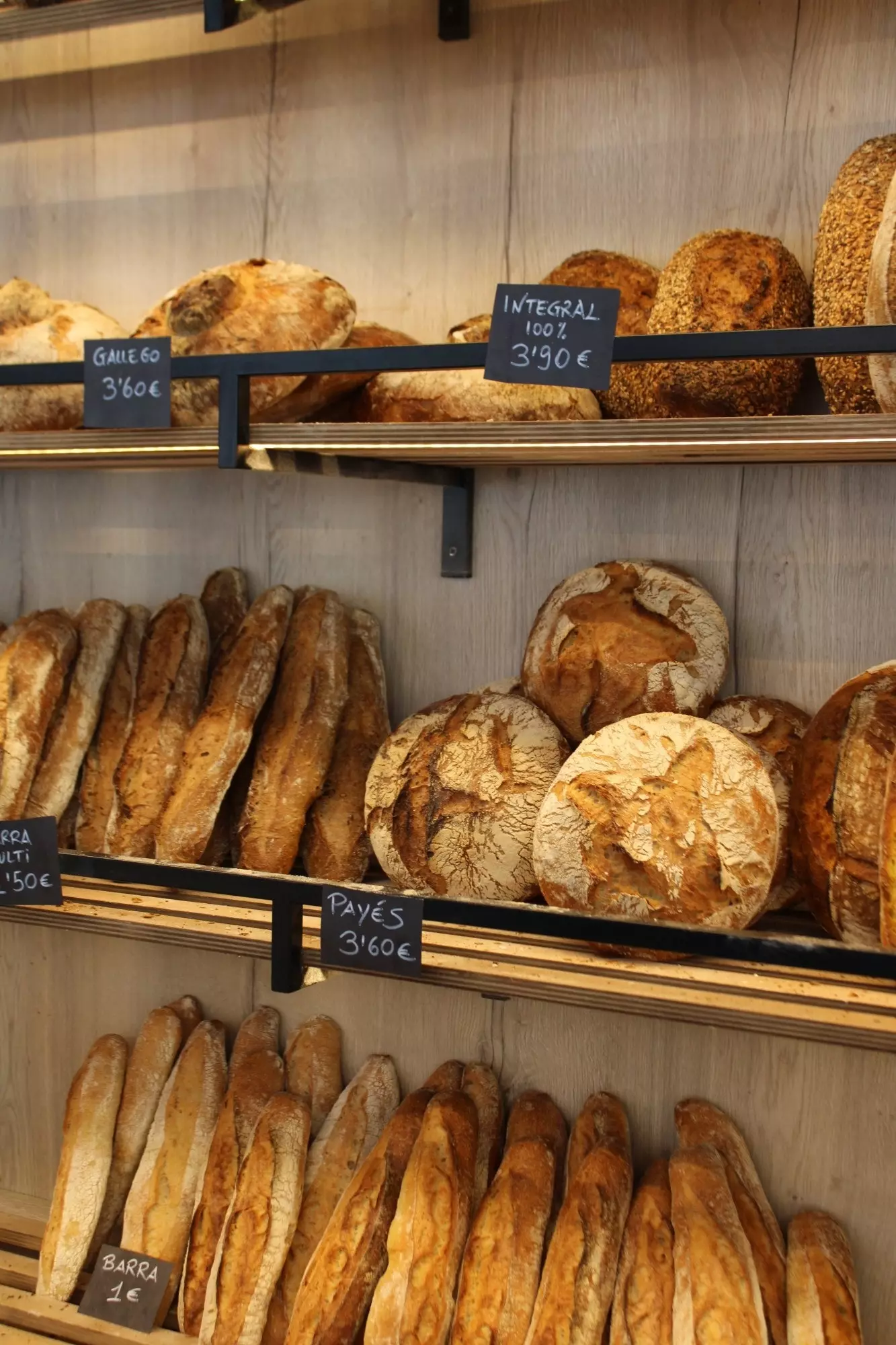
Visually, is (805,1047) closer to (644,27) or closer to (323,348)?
(323,348)

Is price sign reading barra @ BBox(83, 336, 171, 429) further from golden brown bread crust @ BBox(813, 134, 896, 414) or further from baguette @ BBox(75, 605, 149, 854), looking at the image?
golden brown bread crust @ BBox(813, 134, 896, 414)

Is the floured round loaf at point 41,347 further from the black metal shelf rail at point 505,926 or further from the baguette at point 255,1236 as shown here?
the baguette at point 255,1236

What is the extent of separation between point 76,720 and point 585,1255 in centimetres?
100

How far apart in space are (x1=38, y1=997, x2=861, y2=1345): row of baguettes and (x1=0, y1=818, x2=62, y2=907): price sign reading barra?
1.53ft

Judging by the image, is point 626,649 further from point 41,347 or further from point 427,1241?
point 41,347

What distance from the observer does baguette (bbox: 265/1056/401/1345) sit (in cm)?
166

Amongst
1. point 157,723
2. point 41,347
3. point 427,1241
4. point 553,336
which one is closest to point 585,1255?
point 427,1241

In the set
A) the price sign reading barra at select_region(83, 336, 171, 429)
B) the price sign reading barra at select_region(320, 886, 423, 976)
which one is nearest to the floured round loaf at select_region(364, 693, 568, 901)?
the price sign reading barra at select_region(320, 886, 423, 976)

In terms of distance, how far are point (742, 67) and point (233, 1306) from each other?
5.86ft

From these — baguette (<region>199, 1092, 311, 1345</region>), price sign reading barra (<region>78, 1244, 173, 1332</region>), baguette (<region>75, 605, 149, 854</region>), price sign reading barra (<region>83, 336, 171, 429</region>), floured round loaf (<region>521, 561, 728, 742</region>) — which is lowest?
price sign reading barra (<region>78, 1244, 173, 1332</region>)

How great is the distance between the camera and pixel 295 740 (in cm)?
171

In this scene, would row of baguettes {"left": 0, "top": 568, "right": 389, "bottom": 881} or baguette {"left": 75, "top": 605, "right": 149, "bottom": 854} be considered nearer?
row of baguettes {"left": 0, "top": 568, "right": 389, "bottom": 881}

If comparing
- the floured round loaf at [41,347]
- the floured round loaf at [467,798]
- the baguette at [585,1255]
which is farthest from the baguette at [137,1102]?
the floured round loaf at [41,347]

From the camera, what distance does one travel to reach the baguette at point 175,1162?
5.85ft
